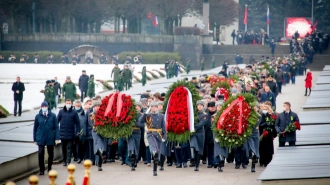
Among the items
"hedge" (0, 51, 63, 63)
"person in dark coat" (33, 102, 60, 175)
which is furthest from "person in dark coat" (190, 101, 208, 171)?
"hedge" (0, 51, 63, 63)

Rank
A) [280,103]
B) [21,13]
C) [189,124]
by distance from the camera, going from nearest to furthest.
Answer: [189,124]
[280,103]
[21,13]

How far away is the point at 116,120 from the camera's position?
1923cm

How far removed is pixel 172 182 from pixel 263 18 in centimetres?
9478

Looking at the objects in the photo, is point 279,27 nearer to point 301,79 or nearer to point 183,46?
point 183,46

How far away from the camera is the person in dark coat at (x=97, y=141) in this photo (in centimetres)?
1889

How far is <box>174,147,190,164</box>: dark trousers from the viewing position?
63.9 feet

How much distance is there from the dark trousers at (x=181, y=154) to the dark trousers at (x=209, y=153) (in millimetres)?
478

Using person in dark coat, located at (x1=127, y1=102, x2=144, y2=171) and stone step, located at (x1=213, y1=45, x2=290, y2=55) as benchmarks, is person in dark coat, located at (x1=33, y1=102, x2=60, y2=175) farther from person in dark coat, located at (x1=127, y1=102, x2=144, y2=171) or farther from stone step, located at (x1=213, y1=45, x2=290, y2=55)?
stone step, located at (x1=213, y1=45, x2=290, y2=55)

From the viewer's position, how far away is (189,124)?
63.1 feet

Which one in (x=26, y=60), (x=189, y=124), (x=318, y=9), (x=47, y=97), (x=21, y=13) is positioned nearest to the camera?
(x=189, y=124)

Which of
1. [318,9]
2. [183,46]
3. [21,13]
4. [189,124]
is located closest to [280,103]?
[189,124]

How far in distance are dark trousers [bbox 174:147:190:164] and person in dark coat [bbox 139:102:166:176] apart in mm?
749

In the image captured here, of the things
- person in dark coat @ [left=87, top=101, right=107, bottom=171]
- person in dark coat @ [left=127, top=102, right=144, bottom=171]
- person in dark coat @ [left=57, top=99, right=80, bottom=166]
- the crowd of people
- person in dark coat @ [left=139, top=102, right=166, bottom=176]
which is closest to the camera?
the crowd of people

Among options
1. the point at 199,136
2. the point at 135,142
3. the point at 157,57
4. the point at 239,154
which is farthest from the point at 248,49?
the point at 135,142
